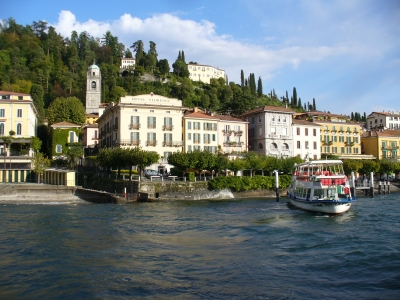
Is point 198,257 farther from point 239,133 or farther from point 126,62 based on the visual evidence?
point 126,62

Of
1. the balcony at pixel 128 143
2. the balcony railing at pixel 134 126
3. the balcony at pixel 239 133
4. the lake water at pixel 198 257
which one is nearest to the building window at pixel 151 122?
the balcony railing at pixel 134 126

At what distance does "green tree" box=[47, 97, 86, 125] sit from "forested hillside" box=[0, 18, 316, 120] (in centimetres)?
1213

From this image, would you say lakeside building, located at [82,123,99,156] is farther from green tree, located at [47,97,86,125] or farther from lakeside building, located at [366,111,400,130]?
lakeside building, located at [366,111,400,130]

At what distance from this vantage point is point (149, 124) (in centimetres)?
6581

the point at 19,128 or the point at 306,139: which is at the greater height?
the point at 19,128

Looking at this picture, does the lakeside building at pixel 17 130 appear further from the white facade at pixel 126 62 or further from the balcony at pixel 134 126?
the white facade at pixel 126 62

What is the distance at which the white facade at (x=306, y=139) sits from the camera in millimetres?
Result: 81500

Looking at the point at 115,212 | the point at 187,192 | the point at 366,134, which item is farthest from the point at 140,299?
the point at 366,134

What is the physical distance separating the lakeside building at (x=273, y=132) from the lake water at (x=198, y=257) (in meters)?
42.2

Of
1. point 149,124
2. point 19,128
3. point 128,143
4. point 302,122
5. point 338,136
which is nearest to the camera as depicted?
point 128,143

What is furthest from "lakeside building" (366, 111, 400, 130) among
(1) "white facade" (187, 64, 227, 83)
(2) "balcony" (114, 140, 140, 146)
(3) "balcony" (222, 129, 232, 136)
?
(1) "white facade" (187, 64, 227, 83)

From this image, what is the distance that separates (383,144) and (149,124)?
5480cm

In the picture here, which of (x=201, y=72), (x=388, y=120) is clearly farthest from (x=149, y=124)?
(x=201, y=72)

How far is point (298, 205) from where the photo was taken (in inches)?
1738
